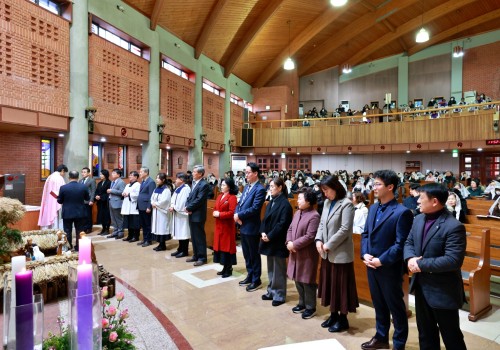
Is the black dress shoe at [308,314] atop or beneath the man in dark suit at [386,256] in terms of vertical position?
beneath

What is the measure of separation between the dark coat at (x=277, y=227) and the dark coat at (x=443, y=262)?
5.68ft

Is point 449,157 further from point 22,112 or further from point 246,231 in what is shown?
point 22,112

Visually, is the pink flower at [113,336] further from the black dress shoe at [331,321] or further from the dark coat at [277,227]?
the dark coat at [277,227]

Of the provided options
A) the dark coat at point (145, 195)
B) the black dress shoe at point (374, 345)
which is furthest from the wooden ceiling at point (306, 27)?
the black dress shoe at point (374, 345)

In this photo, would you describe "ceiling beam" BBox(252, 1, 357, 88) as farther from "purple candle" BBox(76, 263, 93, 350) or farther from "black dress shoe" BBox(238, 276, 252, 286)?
"purple candle" BBox(76, 263, 93, 350)

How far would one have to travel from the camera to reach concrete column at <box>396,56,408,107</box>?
21.1 meters

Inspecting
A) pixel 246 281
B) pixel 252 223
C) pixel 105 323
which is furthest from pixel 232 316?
pixel 105 323

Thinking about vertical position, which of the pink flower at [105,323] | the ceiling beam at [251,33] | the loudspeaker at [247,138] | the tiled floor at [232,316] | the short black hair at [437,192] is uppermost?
the ceiling beam at [251,33]

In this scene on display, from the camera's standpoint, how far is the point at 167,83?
13195mm

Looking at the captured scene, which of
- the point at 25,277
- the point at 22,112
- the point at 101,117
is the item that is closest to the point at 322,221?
the point at 25,277

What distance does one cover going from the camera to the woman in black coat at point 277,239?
Result: 411cm

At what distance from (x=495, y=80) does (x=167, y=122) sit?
1765 centimetres

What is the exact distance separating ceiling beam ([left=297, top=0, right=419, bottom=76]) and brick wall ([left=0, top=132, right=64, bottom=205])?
49.4 ft

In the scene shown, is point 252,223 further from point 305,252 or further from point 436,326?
point 436,326
